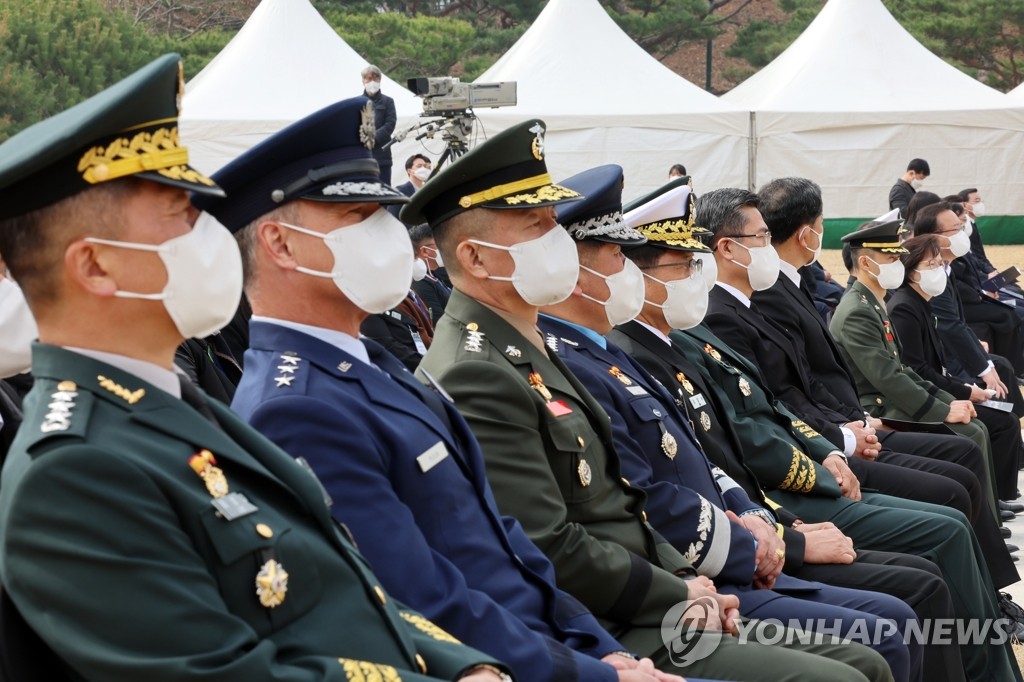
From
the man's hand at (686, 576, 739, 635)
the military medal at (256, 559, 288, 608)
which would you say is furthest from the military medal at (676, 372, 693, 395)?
the military medal at (256, 559, 288, 608)

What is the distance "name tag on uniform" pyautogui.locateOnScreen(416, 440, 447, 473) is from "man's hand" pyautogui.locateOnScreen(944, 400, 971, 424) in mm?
3900

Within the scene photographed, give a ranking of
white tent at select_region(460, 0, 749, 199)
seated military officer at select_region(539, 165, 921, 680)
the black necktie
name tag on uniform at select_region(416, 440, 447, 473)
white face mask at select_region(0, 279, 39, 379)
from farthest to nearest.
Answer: white tent at select_region(460, 0, 749, 199), seated military officer at select_region(539, 165, 921, 680), white face mask at select_region(0, 279, 39, 379), name tag on uniform at select_region(416, 440, 447, 473), the black necktie

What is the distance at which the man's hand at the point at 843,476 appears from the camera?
4090 mm

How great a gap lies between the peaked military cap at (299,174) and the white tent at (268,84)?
13.7 metres

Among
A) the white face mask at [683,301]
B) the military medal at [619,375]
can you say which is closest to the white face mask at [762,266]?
the white face mask at [683,301]

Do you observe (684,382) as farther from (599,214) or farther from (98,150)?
(98,150)

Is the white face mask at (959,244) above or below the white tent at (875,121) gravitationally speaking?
above

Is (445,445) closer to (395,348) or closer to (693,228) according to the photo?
(693,228)

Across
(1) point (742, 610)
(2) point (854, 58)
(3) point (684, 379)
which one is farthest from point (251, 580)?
(2) point (854, 58)

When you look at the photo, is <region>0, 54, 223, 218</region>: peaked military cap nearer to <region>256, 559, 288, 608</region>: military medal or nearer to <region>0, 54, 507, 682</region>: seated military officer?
<region>0, 54, 507, 682</region>: seated military officer

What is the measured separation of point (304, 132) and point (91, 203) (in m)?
0.69

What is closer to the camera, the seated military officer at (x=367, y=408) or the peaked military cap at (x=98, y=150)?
the peaked military cap at (x=98, y=150)

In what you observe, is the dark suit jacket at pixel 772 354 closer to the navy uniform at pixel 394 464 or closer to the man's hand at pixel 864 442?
the man's hand at pixel 864 442

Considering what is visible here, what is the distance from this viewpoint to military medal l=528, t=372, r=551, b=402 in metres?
2.77
